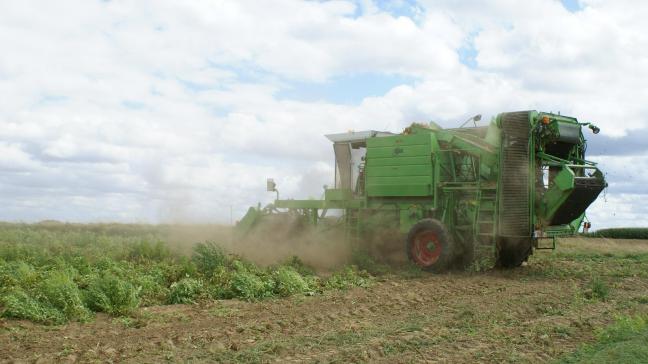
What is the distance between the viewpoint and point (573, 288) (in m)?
12.2

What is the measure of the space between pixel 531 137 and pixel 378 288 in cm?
474

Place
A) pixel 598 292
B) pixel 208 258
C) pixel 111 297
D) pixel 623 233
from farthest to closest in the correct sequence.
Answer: pixel 623 233, pixel 208 258, pixel 598 292, pixel 111 297

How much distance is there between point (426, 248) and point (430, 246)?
0.15 metres

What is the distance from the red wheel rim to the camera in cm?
1484

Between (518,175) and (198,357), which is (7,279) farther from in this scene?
(518,175)

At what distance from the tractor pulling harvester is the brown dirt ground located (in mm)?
2454

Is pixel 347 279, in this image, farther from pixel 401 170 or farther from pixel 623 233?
pixel 623 233

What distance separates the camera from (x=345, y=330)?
8.20m

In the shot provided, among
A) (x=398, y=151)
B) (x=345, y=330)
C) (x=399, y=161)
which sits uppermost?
(x=398, y=151)

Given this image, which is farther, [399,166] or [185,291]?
[399,166]

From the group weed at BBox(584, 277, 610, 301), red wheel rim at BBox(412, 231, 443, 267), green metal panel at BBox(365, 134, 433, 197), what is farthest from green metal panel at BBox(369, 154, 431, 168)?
weed at BBox(584, 277, 610, 301)

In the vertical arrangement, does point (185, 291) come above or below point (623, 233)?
below

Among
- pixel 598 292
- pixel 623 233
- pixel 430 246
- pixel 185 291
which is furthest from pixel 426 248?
pixel 623 233

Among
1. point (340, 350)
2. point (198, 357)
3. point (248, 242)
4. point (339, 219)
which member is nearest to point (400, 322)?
point (340, 350)
